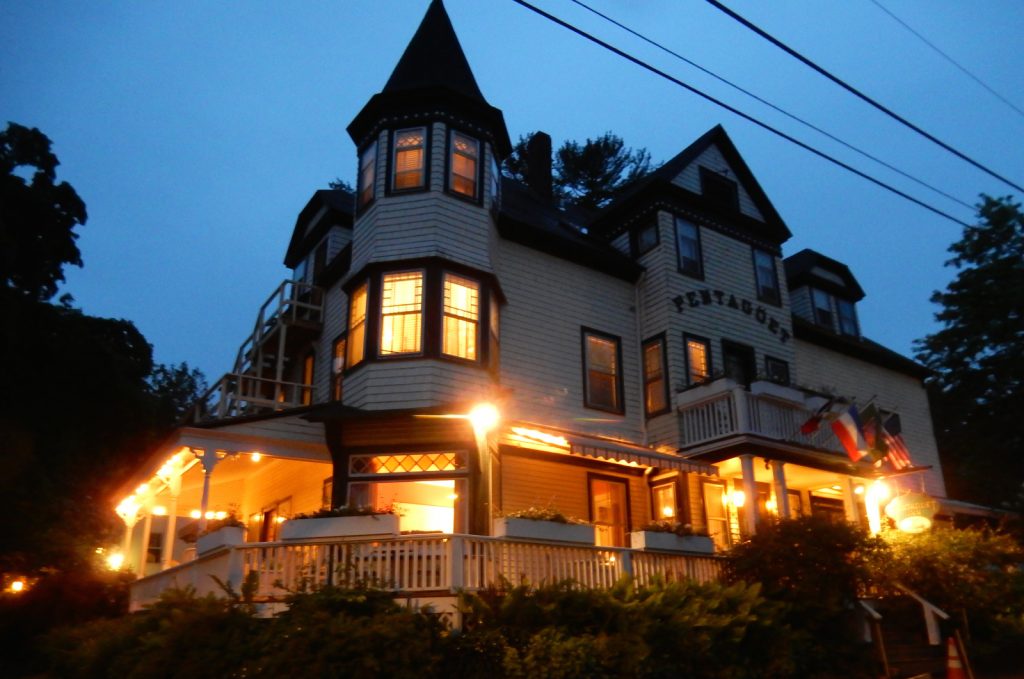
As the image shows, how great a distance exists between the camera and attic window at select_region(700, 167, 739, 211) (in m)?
21.7

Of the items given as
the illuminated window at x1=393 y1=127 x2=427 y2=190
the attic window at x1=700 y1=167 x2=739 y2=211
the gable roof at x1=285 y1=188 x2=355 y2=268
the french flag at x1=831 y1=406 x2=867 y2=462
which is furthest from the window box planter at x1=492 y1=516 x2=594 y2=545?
the attic window at x1=700 y1=167 x2=739 y2=211

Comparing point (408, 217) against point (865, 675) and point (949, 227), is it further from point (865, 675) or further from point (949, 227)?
point (949, 227)

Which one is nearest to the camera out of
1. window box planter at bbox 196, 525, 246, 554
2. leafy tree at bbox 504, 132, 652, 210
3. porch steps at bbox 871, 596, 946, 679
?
window box planter at bbox 196, 525, 246, 554

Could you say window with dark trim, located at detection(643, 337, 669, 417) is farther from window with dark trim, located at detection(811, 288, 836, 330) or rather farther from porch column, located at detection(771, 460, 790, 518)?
window with dark trim, located at detection(811, 288, 836, 330)

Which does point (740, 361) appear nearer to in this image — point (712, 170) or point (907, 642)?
point (712, 170)

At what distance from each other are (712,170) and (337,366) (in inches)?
442

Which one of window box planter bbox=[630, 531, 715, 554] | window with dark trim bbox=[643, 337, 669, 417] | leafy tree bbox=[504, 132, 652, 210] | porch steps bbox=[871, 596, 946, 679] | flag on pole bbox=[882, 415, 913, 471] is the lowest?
porch steps bbox=[871, 596, 946, 679]

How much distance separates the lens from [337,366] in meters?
18.1

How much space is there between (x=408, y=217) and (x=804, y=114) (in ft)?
497

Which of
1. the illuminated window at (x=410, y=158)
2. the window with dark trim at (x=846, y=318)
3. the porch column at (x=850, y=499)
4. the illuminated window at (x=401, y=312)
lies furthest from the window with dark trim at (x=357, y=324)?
the window with dark trim at (x=846, y=318)

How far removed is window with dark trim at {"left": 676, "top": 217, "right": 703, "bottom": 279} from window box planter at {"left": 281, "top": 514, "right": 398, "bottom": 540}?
11041 mm

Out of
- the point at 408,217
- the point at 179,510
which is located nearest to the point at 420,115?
the point at 408,217

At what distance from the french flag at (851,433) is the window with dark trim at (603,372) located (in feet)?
15.2

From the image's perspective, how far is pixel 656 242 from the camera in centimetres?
2020
